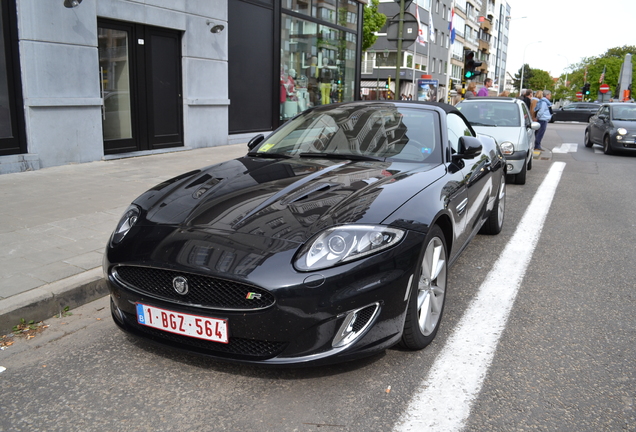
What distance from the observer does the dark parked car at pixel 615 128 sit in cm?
1560

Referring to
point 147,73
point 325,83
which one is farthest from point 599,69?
point 147,73

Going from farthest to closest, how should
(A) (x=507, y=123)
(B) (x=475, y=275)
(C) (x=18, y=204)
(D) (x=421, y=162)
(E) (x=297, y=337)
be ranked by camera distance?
(A) (x=507, y=123) < (C) (x=18, y=204) < (B) (x=475, y=275) < (D) (x=421, y=162) < (E) (x=297, y=337)

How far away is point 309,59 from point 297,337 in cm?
1475

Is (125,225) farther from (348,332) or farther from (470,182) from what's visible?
(470,182)

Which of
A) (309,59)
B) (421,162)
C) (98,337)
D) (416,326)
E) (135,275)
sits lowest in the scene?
(98,337)

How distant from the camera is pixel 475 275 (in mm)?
4660

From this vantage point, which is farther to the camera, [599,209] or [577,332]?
[599,209]

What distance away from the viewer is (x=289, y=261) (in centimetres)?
260

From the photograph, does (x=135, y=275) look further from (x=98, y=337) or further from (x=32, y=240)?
(x=32, y=240)

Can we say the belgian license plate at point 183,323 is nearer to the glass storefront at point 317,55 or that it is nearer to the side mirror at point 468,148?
the side mirror at point 468,148

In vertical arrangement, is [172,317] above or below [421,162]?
below

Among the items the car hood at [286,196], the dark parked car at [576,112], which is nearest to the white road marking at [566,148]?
the car hood at [286,196]

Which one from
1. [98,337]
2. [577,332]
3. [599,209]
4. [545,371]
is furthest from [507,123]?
[98,337]

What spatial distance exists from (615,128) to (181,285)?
53.3 feet
